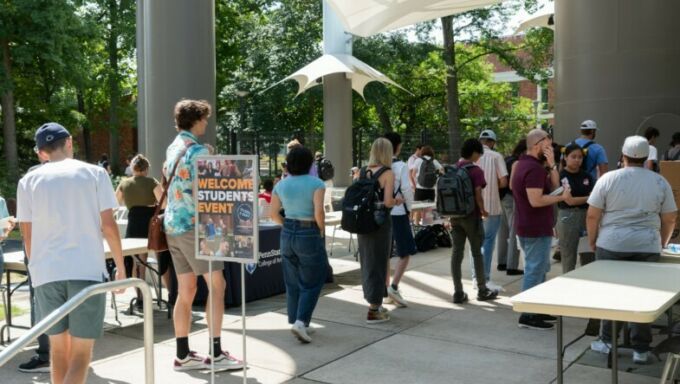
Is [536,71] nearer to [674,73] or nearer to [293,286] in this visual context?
[674,73]

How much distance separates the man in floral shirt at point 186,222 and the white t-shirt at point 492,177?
170 inches

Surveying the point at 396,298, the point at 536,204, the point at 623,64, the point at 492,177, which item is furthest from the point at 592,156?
the point at 396,298

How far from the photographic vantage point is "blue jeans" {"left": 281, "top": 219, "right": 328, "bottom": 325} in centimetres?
652

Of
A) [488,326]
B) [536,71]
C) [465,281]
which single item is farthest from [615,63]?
[536,71]

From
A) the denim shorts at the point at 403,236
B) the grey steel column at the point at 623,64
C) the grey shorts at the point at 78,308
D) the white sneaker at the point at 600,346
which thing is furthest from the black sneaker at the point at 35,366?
the grey steel column at the point at 623,64

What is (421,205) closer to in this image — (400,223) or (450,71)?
(400,223)

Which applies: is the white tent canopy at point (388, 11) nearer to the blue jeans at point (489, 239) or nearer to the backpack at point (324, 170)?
the backpack at point (324, 170)

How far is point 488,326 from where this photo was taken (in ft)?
23.7

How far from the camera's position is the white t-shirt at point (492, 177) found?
29.5 feet

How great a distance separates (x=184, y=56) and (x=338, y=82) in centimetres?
1371

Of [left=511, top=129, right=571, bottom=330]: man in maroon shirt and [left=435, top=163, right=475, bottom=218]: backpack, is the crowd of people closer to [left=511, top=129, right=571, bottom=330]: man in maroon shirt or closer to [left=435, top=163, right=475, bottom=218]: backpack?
[left=511, top=129, right=571, bottom=330]: man in maroon shirt

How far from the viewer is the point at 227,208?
4957 millimetres

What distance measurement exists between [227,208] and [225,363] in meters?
1.56

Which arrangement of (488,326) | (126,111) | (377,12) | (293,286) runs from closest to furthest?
1. (293,286)
2. (488,326)
3. (377,12)
4. (126,111)
